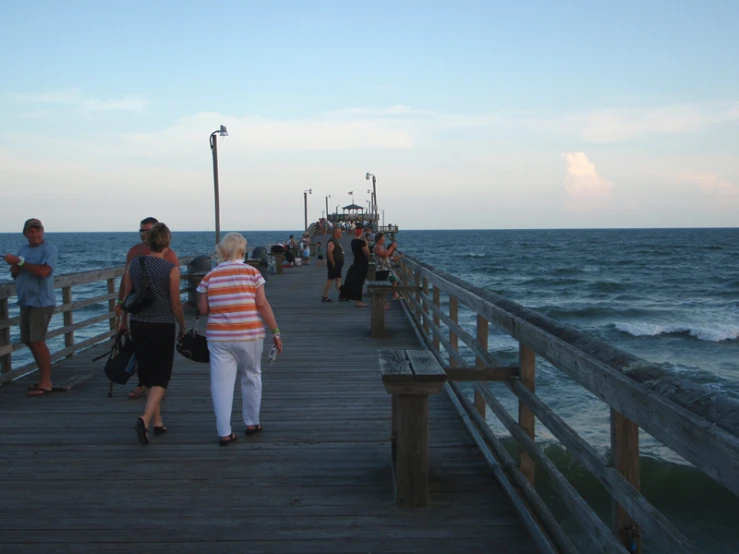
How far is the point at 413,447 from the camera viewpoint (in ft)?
11.7

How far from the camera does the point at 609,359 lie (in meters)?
2.67

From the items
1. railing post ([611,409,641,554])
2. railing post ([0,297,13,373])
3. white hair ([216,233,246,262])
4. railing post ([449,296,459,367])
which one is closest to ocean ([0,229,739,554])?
railing post ([611,409,641,554])

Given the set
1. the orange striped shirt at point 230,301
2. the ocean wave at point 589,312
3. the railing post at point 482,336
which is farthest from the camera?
the ocean wave at point 589,312

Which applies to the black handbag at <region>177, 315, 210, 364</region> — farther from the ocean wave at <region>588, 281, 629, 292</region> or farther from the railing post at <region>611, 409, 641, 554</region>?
the ocean wave at <region>588, 281, 629, 292</region>

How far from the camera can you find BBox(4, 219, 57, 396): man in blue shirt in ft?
19.5

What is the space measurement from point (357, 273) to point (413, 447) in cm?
915

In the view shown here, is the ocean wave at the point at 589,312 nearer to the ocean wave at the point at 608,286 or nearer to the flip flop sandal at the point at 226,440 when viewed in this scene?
the ocean wave at the point at 608,286

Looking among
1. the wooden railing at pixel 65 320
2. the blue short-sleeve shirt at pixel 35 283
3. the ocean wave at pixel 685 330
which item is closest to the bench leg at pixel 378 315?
the wooden railing at pixel 65 320

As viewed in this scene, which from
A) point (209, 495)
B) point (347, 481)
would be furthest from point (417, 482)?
point (209, 495)

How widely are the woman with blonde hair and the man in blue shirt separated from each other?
2.18 m

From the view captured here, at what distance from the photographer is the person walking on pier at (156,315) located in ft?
16.1

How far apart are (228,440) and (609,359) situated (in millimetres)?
2923

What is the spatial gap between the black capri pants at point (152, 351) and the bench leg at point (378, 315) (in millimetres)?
4619

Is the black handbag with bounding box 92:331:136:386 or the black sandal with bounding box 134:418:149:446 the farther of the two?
the black handbag with bounding box 92:331:136:386
